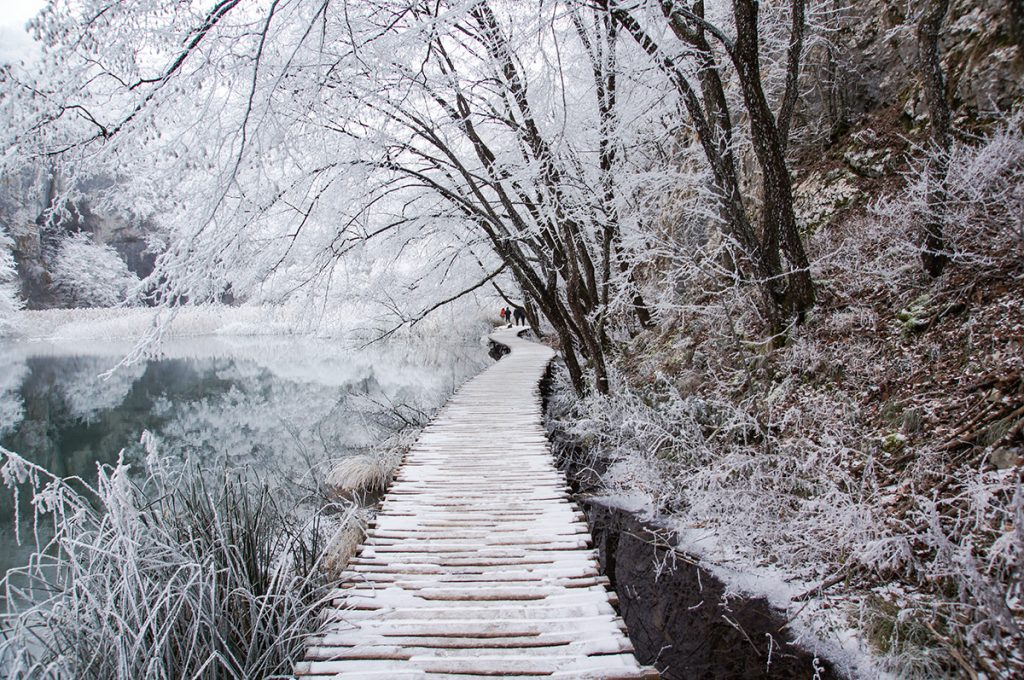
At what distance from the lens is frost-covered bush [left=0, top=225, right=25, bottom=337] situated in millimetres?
22781

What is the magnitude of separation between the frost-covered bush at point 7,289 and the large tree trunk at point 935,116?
30.0 metres

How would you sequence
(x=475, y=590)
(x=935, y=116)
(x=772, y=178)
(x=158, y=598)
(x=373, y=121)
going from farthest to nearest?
(x=373, y=121) < (x=772, y=178) < (x=935, y=116) < (x=475, y=590) < (x=158, y=598)

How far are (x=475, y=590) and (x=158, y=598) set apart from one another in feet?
4.75

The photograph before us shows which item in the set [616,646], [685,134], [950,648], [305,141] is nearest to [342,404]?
[305,141]

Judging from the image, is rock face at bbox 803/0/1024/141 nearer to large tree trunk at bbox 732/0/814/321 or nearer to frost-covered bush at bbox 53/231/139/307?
large tree trunk at bbox 732/0/814/321

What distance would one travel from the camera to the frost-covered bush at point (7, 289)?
22781mm

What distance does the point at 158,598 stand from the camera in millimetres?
2141

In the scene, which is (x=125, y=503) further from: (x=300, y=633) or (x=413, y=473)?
(x=413, y=473)

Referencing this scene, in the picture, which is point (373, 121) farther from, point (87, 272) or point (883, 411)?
point (87, 272)

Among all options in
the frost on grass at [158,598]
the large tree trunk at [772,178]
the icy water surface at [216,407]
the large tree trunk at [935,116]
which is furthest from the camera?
the icy water surface at [216,407]

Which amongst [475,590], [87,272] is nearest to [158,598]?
[475,590]

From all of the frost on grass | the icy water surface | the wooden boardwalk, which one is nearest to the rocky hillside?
the wooden boardwalk

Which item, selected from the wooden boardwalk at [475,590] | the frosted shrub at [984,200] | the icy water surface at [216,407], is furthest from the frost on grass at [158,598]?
the frosted shrub at [984,200]

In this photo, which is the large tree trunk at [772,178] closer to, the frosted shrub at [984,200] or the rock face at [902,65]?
the frosted shrub at [984,200]
